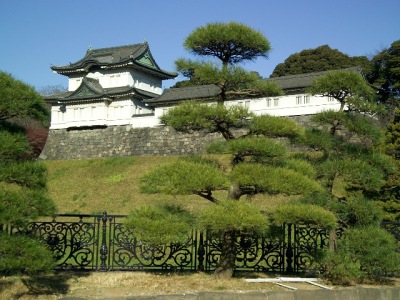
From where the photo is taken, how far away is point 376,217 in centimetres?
735

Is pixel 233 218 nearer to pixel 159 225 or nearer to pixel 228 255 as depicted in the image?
pixel 159 225

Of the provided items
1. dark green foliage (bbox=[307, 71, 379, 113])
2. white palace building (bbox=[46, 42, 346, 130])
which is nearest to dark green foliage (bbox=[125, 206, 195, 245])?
dark green foliage (bbox=[307, 71, 379, 113])

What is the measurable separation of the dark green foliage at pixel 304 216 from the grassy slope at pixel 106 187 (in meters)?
10.8

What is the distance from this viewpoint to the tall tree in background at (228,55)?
7219 mm

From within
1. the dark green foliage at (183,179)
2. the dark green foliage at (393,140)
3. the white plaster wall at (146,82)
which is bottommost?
the dark green foliage at (183,179)

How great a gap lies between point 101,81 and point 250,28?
90.6ft

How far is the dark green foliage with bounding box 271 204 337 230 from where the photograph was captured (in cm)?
637

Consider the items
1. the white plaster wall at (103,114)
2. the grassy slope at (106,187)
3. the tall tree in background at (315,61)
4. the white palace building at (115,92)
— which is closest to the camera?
the grassy slope at (106,187)

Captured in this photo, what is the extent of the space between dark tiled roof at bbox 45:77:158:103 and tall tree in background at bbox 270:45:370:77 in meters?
12.8

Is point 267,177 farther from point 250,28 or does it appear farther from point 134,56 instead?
point 134,56

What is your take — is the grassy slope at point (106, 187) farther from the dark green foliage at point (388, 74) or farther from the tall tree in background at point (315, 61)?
the tall tree in background at point (315, 61)

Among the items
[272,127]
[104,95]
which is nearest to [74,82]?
[104,95]

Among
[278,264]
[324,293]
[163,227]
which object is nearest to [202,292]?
[163,227]

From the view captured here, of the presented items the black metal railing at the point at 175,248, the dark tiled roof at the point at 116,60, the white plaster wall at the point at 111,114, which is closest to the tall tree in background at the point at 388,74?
the white plaster wall at the point at 111,114
